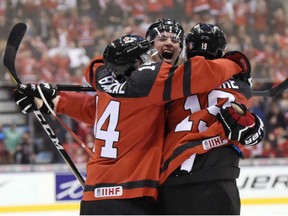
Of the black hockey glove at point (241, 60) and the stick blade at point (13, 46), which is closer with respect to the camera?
the black hockey glove at point (241, 60)

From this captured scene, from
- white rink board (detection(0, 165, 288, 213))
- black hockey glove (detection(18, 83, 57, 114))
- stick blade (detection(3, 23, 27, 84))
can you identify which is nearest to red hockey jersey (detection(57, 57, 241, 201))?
black hockey glove (detection(18, 83, 57, 114))

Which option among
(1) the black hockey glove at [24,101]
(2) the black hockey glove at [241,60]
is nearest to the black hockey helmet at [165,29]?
(2) the black hockey glove at [241,60]

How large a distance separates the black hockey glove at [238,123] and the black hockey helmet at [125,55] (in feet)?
1.27

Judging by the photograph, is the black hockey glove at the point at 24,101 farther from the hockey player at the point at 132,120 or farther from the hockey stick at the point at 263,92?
the hockey player at the point at 132,120

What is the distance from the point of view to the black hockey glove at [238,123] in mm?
2104

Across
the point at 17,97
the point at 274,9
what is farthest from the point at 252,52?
the point at 17,97

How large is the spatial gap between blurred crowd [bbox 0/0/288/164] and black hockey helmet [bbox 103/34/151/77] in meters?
3.01

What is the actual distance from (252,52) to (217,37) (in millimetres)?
4357

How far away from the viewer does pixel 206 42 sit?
2.29 meters

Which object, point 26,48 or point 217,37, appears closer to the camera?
point 217,37

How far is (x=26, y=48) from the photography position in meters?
6.00

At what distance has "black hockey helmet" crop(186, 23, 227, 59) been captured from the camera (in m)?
2.29

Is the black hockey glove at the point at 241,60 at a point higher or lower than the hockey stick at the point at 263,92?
higher

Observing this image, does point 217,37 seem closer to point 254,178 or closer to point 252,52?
point 254,178
